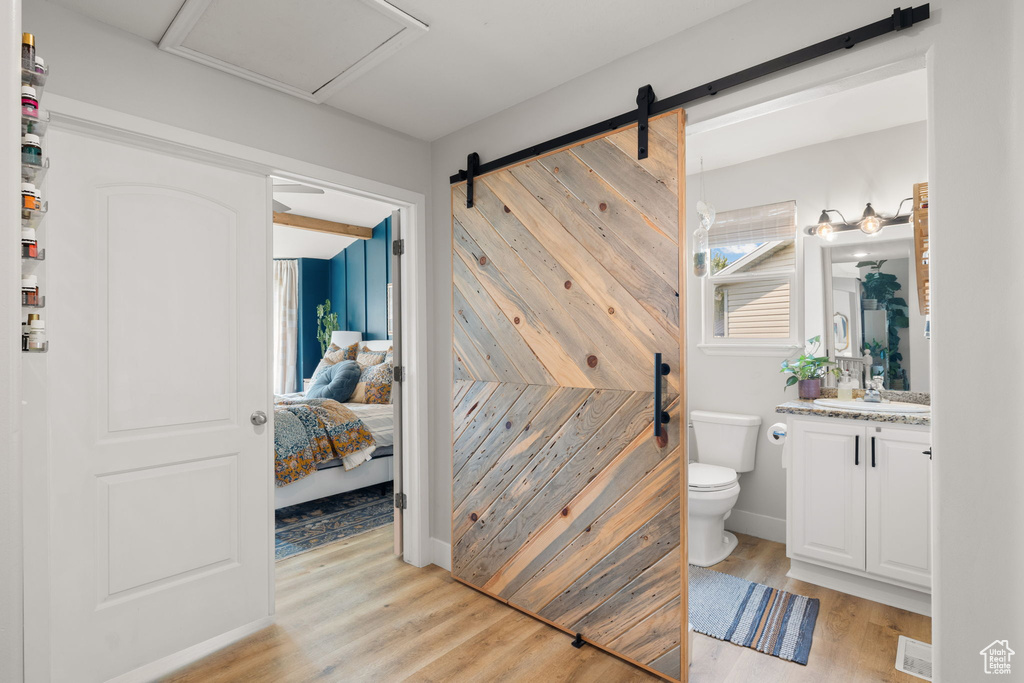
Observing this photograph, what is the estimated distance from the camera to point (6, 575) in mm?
652

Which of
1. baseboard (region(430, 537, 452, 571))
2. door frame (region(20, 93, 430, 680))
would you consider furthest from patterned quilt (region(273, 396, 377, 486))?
baseboard (region(430, 537, 452, 571))

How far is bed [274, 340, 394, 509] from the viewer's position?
3.83 meters

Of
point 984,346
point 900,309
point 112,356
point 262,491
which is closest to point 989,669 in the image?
point 984,346

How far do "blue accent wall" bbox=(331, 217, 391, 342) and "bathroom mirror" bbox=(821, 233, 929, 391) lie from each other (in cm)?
439

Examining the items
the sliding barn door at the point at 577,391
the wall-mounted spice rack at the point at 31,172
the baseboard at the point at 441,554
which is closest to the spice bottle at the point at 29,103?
the wall-mounted spice rack at the point at 31,172

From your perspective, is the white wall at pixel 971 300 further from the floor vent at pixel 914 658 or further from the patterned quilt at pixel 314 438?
the patterned quilt at pixel 314 438

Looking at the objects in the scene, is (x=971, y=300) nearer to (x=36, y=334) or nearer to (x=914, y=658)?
(x=914, y=658)

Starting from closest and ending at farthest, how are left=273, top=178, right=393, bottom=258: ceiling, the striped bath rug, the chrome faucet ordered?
the striped bath rug → the chrome faucet → left=273, top=178, right=393, bottom=258: ceiling

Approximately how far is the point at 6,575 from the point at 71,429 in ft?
4.96

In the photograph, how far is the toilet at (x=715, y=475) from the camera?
9.44 feet

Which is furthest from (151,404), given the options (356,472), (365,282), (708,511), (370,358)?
(365,282)

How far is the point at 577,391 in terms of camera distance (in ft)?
7.48

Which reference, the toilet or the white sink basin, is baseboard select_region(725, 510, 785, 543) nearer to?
the toilet

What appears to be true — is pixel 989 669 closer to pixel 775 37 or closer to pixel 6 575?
pixel 775 37
